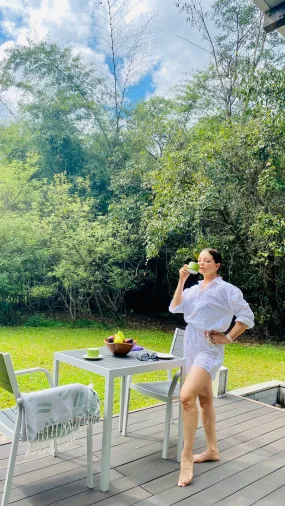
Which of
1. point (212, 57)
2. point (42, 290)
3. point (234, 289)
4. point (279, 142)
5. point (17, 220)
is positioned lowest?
point (42, 290)

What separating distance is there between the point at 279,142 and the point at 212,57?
5.92 metres

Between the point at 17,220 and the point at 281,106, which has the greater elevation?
the point at 281,106

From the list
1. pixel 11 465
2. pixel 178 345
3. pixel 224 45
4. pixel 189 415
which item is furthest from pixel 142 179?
pixel 11 465

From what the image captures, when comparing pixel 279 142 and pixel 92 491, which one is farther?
pixel 279 142

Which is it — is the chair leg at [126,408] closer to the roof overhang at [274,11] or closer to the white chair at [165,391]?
the white chair at [165,391]

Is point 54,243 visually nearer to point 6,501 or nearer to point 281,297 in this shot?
point 281,297

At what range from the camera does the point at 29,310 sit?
32.6ft

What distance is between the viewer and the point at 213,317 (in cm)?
254

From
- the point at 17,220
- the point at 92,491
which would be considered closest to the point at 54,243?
the point at 17,220

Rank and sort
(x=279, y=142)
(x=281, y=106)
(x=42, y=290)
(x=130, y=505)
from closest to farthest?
(x=130, y=505) → (x=281, y=106) → (x=279, y=142) → (x=42, y=290)

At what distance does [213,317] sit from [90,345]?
4815mm

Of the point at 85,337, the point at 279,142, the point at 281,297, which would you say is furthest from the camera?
the point at 281,297

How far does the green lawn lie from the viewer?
15.5 ft

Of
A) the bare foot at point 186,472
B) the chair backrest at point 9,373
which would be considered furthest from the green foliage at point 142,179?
the chair backrest at point 9,373
